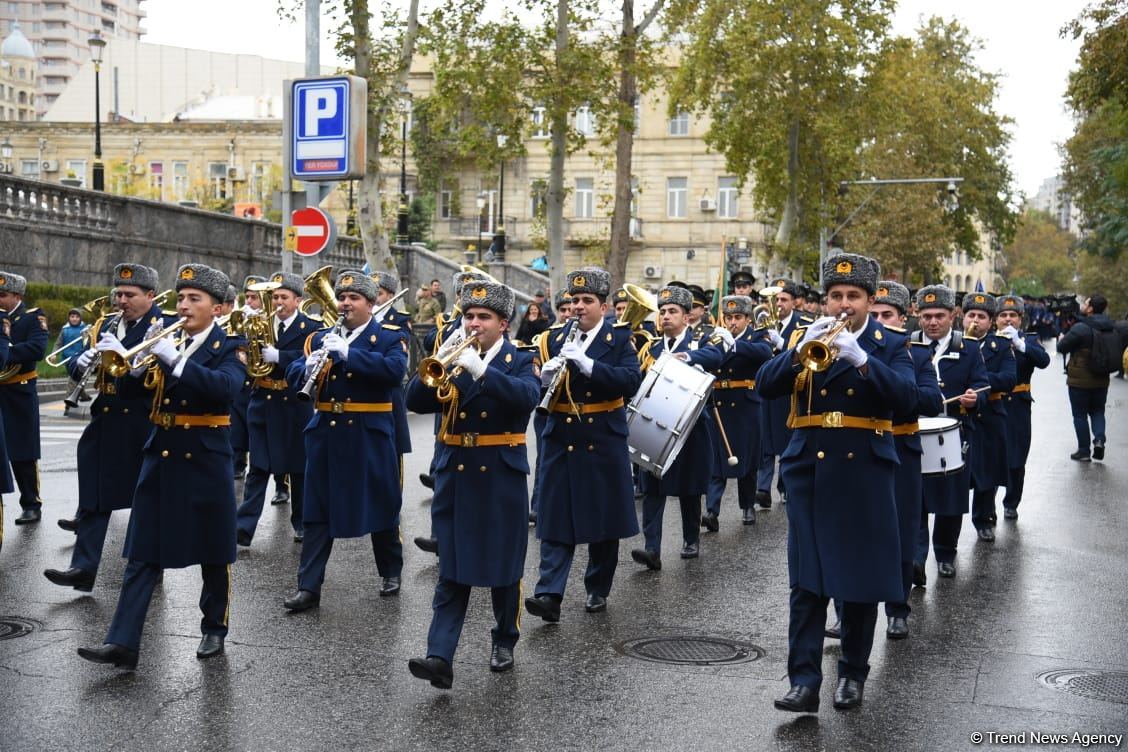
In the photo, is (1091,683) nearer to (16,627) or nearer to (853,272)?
(853,272)

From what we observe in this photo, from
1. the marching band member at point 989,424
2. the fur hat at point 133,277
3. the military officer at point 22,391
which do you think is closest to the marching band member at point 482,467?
the fur hat at point 133,277

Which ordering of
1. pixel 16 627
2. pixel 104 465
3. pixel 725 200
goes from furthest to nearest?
pixel 725 200 → pixel 104 465 → pixel 16 627

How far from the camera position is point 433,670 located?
7.34 m

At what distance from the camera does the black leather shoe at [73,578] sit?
9.58 metres

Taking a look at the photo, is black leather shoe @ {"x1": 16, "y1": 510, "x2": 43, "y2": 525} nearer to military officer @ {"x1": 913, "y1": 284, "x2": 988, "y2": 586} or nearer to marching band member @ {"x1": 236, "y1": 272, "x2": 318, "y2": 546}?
marching band member @ {"x1": 236, "y1": 272, "x2": 318, "y2": 546}

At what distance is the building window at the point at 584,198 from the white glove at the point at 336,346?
6404 centimetres

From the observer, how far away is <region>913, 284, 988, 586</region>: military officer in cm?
1059

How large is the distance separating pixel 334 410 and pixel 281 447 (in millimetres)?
2476

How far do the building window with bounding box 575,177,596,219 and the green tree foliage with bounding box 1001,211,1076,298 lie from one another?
76.5 metres

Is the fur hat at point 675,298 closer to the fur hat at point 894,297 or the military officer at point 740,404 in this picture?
the military officer at point 740,404

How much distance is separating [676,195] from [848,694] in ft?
216

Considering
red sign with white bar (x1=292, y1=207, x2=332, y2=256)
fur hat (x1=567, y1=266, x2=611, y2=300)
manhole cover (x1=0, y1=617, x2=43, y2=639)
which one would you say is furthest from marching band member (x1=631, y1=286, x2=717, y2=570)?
red sign with white bar (x1=292, y1=207, x2=332, y2=256)

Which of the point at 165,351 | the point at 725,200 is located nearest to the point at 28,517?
the point at 165,351

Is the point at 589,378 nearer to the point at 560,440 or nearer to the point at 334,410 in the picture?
the point at 560,440
